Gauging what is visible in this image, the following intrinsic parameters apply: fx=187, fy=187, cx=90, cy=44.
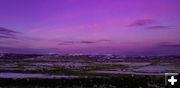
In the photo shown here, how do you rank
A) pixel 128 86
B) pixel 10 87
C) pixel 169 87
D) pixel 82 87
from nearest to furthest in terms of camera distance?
pixel 169 87, pixel 10 87, pixel 82 87, pixel 128 86

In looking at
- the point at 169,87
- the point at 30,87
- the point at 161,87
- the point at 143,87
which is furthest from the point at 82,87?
the point at 169,87

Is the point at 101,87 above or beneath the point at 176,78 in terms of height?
beneath

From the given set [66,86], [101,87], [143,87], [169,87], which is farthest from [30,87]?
[169,87]

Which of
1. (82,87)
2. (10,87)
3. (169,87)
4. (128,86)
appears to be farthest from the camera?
(128,86)

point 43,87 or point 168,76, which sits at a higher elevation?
point 168,76

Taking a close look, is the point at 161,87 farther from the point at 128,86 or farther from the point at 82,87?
the point at 82,87

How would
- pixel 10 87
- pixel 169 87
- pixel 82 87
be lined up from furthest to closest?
pixel 82 87, pixel 10 87, pixel 169 87

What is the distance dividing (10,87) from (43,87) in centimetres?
359

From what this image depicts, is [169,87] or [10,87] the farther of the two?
[10,87]

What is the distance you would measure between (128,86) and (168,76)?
520 inches

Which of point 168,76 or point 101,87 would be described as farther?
point 101,87

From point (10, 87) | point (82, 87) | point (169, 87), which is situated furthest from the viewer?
point (82, 87)

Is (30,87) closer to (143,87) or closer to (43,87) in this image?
(43,87)

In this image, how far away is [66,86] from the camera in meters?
22.9
